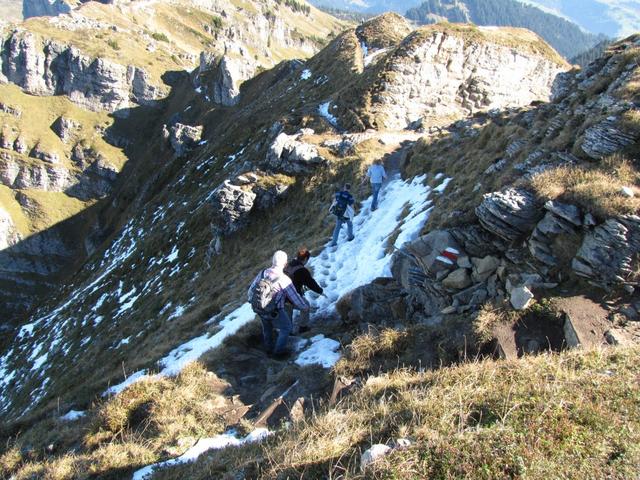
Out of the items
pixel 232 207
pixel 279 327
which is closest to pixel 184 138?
pixel 232 207

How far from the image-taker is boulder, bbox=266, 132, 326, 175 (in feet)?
99.9

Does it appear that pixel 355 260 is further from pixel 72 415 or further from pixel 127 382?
pixel 72 415

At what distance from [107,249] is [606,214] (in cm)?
7358

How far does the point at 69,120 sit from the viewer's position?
15138cm

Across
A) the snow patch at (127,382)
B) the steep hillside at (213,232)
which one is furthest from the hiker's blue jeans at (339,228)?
the snow patch at (127,382)

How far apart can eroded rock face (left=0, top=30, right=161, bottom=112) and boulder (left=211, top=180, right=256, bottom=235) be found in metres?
153

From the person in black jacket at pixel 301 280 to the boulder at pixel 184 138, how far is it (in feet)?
270

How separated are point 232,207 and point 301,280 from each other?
1954cm

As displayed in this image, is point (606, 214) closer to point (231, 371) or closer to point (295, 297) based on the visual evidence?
point (295, 297)

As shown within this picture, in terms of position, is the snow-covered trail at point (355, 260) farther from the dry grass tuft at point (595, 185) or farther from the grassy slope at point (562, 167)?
the dry grass tuft at point (595, 185)

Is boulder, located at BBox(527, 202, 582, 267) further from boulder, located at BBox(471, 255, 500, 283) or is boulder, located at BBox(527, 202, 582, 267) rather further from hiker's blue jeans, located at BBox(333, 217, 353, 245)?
hiker's blue jeans, located at BBox(333, 217, 353, 245)

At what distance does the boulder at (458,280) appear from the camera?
998cm

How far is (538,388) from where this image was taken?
5.54m

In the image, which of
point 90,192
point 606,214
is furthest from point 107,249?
point 90,192
